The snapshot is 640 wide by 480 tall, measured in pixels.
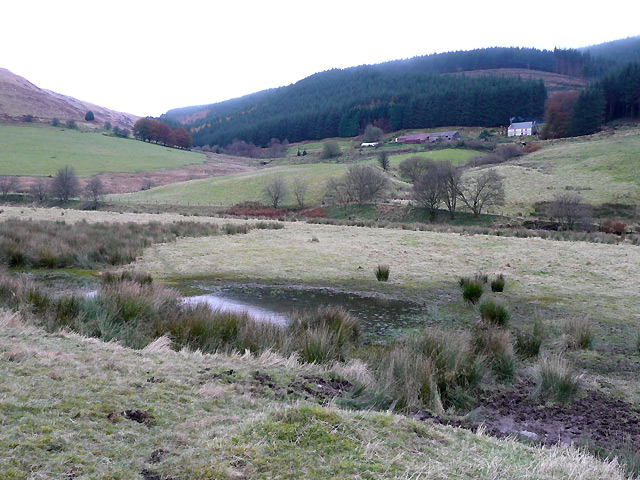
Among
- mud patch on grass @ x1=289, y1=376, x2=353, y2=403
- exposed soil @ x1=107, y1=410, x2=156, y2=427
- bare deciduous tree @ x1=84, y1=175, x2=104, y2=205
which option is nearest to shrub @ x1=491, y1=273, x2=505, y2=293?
mud patch on grass @ x1=289, y1=376, x2=353, y2=403

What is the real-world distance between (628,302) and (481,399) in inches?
349

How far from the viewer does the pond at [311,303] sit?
10.6m

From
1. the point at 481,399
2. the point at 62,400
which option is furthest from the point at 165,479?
the point at 481,399

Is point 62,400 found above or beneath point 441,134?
beneath

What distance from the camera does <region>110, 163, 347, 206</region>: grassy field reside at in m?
59.2

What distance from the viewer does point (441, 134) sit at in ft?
381

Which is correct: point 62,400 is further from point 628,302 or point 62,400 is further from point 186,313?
point 628,302

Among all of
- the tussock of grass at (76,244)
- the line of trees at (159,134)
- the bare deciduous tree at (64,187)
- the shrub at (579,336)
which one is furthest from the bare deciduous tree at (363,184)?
the line of trees at (159,134)

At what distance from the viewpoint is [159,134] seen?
128500mm

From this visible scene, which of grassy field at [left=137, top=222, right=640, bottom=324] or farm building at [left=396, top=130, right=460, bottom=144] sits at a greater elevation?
farm building at [left=396, top=130, right=460, bottom=144]

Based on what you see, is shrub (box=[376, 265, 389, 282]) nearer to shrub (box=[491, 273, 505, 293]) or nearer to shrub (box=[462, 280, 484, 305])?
shrub (box=[462, 280, 484, 305])

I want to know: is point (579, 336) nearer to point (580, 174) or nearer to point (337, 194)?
point (337, 194)

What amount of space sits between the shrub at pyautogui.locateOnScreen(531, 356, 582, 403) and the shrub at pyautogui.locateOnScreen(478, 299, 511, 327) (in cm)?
339

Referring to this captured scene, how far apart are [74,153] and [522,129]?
103m
